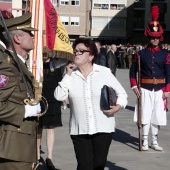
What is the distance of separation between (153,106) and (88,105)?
354 cm

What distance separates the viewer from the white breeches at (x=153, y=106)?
27.8ft

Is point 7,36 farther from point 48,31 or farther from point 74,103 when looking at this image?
point 48,31

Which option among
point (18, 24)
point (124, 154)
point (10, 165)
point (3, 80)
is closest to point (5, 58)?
point (3, 80)

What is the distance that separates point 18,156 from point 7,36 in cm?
89

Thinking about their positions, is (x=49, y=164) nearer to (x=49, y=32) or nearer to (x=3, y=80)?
(x=49, y=32)

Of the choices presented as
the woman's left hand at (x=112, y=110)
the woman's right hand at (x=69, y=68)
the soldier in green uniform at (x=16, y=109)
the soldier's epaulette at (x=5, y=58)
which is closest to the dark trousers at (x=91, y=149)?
the woman's left hand at (x=112, y=110)

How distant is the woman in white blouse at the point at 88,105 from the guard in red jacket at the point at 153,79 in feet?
10.6

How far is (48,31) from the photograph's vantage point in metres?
6.59

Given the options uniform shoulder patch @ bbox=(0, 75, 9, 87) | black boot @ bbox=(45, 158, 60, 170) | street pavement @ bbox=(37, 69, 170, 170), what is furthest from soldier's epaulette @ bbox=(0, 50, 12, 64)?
street pavement @ bbox=(37, 69, 170, 170)

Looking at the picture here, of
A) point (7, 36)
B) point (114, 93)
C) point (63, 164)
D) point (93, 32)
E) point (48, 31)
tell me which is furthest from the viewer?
point (93, 32)

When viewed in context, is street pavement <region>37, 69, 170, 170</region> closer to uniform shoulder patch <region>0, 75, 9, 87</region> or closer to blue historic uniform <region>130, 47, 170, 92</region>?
blue historic uniform <region>130, 47, 170, 92</region>

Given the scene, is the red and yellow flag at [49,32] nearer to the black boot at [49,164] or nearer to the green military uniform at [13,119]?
the black boot at [49,164]

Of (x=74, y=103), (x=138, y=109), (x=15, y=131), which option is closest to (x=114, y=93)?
(x=74, y=103)

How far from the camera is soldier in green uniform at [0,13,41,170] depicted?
3820 millimetres
